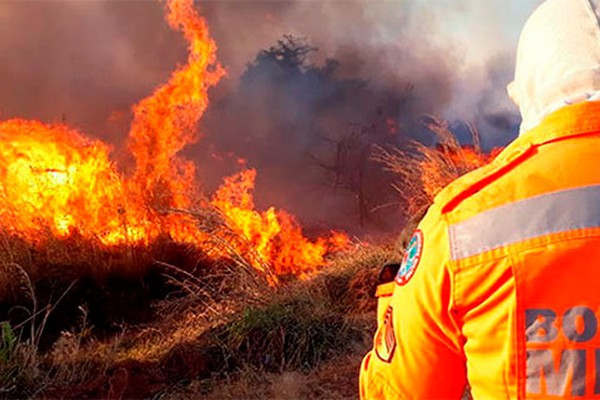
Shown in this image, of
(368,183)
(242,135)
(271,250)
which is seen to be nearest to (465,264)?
(271,250)

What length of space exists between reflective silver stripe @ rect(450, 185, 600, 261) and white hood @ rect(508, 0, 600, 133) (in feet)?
0.50

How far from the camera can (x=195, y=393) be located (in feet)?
14.7

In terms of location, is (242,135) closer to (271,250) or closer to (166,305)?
(271,250)

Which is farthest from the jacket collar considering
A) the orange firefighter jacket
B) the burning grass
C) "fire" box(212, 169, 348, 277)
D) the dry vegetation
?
"fire" box(212, 169, 348, 277)

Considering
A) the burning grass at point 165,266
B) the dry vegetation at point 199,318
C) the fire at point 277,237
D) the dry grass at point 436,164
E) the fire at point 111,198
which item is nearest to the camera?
the dry vegetation at point 199,318

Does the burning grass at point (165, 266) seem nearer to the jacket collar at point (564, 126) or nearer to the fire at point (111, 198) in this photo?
the fire at point (111, 198)

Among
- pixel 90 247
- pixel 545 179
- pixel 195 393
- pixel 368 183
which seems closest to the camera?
pixel 545 179

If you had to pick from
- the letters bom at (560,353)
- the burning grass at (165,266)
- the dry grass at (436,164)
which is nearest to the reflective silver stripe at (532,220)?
the letters bom at (560,353)

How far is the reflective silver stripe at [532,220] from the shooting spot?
3.30 feet

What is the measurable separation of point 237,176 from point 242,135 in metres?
1.63

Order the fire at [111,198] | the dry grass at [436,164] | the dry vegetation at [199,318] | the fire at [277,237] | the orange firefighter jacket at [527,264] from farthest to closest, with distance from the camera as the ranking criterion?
the fire at [277,237] → the fire at [111,198] → the dry grass at [436,164] → the dry vegetation at [199,318] → the orange firefighter jacket at [527,264]

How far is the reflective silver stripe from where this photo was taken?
1.01m

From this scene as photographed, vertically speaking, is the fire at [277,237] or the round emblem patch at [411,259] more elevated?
the fire at [277,237]

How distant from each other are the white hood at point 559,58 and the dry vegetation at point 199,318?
3.14 metres
